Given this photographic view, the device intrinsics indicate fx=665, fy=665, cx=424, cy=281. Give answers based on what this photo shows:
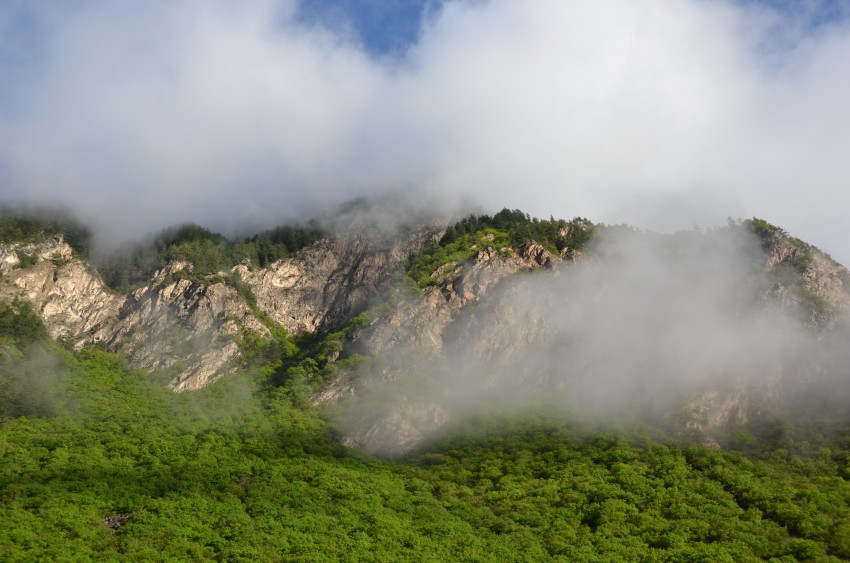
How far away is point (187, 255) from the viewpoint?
178500mm

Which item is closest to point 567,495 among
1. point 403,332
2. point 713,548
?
point 713,548

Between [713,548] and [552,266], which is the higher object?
[552,266]

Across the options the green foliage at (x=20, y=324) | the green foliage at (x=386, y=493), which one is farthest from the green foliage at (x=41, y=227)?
the green foliage at (x=386, y=493)

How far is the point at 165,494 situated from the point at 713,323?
116 m

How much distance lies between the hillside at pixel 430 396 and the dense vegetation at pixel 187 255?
84 cm

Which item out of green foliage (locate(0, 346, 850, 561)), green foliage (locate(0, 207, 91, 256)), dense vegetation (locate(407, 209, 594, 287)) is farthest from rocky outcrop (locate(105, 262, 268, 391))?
dense vegetation (locate(407, 209, 594, 287))

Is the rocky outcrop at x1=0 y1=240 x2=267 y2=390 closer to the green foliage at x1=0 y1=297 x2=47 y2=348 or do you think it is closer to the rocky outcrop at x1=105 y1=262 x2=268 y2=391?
the rocky outcrop at x1=105 y1=262 x2=268 y2=391

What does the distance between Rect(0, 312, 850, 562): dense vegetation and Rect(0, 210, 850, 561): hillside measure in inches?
18.9

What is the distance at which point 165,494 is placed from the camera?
303 ft

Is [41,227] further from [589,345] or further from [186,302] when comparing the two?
[589,345]

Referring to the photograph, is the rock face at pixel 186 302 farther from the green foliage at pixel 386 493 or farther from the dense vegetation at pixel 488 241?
the green foliage at pixel 386 493

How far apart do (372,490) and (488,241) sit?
10010 cm

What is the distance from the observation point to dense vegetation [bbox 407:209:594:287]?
17700 cm

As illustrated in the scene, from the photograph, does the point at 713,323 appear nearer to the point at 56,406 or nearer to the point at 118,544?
the point at 118,544
